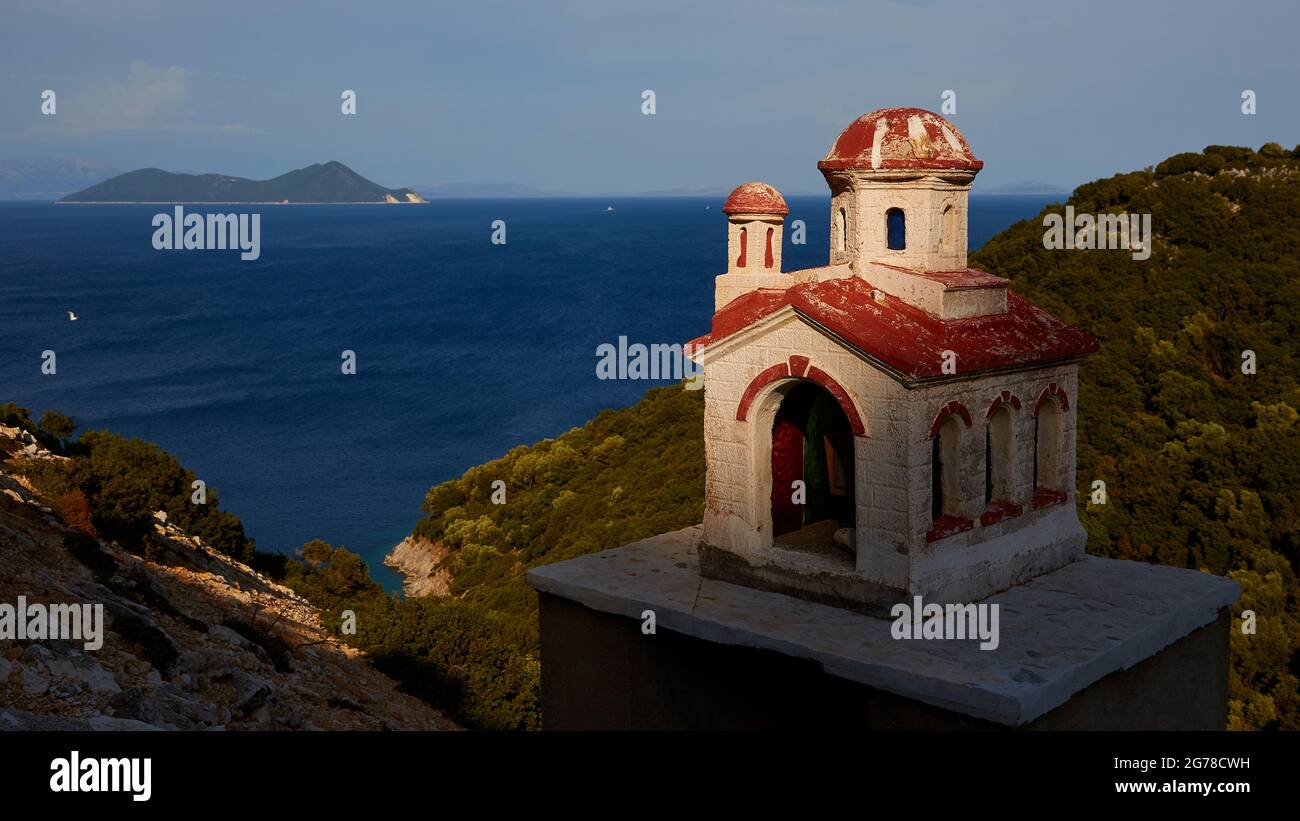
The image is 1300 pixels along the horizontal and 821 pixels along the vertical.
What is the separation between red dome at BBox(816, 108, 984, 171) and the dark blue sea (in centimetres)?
4110

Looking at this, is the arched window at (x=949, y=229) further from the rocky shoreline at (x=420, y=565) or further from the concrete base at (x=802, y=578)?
the rocky shoreline at (x=420, y=565)

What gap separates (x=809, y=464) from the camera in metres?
13.2

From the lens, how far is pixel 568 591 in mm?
12164

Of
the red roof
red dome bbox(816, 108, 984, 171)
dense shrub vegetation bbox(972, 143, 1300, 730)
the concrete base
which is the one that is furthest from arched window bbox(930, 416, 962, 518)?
dense shrub vegetation bbox(972, 143, 1300, 730)

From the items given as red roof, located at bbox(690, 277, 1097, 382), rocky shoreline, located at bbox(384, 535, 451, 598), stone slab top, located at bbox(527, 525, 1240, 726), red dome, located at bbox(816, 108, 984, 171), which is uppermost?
red dome, located at bbox(816, 108, 984, 171)

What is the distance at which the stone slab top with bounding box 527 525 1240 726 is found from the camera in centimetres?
916

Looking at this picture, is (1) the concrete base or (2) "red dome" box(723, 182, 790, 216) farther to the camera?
(2) "red dome" box(723, 182, 790, 216)

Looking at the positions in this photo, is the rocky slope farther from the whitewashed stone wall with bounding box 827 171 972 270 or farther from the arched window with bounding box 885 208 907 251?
the arched window with bounding box 885 208 907 251

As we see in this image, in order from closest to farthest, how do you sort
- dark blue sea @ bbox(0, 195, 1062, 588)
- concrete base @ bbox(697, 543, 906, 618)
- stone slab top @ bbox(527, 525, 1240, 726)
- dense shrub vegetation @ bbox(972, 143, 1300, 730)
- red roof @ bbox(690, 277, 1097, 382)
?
stone slab top @ bbox(527, 525, 1240, 726)
red roof @ bbox(690, 277, 1097, 382)
concrete base @ bbox(697, 543, 906, 618)
dense shrub vegetation @ bbox(972, 143, 1300, 730)
dark blue sea @ bbox(0, 195, 1062, 588)

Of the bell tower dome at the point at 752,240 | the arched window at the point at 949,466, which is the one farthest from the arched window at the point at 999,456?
the bell tower dome at the point at 752,240

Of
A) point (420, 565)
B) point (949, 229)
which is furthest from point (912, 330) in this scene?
point (420, 565)

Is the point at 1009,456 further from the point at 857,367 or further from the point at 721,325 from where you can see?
the point at 721,325

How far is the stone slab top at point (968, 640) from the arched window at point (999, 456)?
1014mm

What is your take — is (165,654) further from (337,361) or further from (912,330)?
(337,361)
